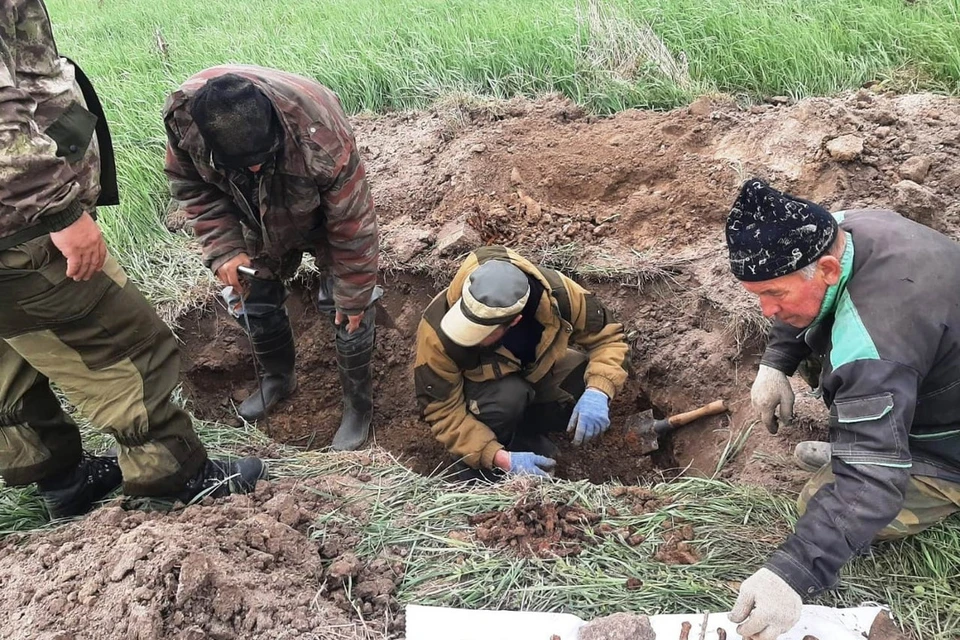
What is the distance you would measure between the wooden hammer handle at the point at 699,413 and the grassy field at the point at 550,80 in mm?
589

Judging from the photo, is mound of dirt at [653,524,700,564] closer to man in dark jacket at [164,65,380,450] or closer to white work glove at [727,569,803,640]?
white work glove at [727,569,803,640]

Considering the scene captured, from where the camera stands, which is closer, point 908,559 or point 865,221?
point 865,221

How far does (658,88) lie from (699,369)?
1.92 metres

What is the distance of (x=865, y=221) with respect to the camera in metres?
1.71

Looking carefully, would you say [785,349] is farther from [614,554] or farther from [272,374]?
[272,374]

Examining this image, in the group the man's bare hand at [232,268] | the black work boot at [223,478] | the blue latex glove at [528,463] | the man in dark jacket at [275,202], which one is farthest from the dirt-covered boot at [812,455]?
the man's bare hand at [232,268]

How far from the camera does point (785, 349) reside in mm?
2148

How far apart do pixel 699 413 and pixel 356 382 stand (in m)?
1.47

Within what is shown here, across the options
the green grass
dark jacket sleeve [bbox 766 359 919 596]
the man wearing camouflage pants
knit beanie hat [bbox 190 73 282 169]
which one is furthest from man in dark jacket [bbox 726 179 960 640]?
the green grass

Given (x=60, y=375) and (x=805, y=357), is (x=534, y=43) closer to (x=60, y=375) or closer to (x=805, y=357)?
(x=805, y=357)

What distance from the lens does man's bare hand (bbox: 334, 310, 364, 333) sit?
8.95 ft

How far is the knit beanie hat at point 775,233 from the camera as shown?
1.56m

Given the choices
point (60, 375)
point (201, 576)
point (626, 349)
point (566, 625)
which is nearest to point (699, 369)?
point (626, 349)

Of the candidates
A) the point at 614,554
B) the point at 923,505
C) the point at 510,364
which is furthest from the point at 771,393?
the point at 510,364
